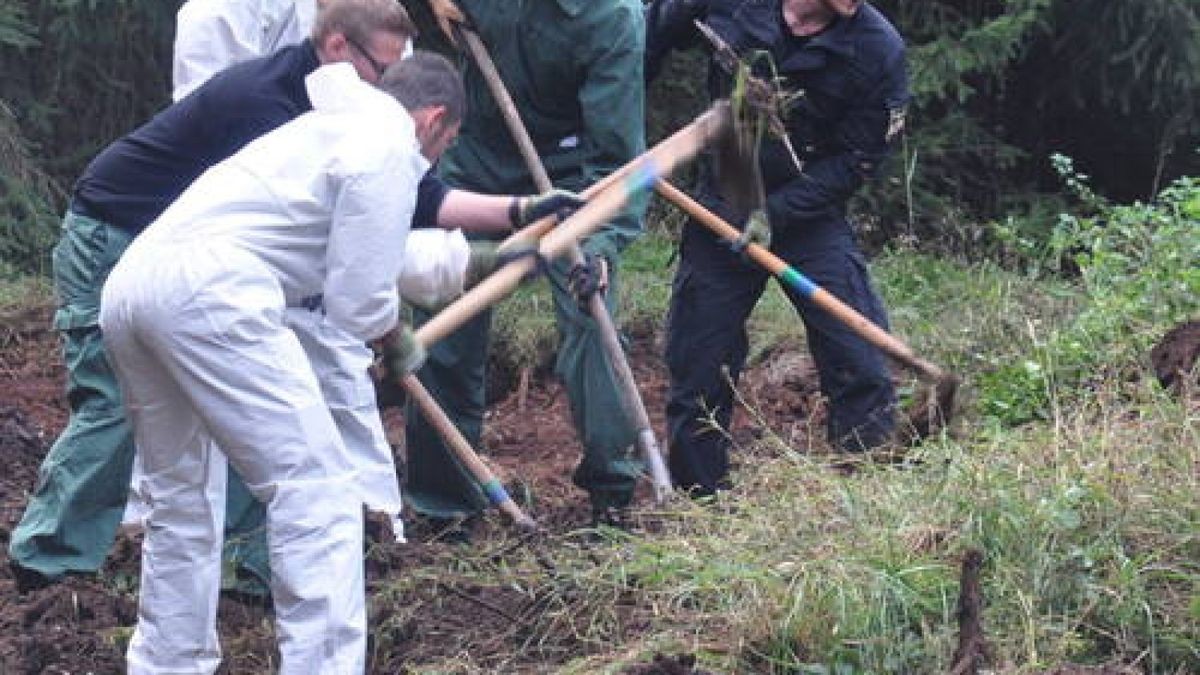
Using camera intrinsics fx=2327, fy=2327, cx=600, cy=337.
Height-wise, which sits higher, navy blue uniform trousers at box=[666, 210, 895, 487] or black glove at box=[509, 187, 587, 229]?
black glove at box=[509, 187, 587, 229]

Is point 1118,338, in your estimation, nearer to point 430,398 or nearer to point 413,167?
point 430,398

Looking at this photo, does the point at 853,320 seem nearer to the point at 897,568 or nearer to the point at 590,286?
the point at 590,286

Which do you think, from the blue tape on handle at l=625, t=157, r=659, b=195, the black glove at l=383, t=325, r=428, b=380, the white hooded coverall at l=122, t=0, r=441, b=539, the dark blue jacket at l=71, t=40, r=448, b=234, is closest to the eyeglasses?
the dark blue jacket at l=71, t=40, r=448, b=234

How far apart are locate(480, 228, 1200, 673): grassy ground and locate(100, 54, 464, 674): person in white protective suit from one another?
2.27ft

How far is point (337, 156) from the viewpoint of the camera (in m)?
5.30

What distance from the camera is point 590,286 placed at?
701cm

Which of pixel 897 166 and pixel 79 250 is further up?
pixel 79 250

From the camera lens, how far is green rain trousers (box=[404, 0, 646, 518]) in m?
7.07

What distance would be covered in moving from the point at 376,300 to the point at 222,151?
3.61 feet

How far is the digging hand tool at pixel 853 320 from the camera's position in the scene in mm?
7102

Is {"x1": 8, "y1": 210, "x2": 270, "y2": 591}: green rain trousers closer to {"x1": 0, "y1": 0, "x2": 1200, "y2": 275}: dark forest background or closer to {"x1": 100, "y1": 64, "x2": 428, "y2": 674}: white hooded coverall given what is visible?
{"x1": 100, "y1": 64, "x2": 428, "y2": 674}: white hooded coverall

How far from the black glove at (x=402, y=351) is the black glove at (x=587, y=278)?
1.23m

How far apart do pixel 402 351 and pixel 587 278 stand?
1317 mm

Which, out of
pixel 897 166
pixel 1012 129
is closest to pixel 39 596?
pixel 897 166
